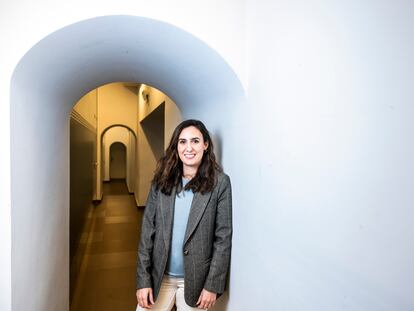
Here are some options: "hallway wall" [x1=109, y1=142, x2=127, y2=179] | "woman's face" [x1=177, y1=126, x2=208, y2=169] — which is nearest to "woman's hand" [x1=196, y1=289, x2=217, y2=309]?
"woman's face" [x1=177, y1=126, x2=208, y2=169]

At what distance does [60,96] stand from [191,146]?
3.31 ft

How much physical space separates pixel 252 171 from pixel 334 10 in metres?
0.69

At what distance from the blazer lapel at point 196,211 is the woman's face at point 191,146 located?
0.19 metres

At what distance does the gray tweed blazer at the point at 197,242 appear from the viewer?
135 cm

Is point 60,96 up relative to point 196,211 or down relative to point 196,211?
up

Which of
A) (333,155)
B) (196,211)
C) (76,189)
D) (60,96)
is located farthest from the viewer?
(76,189)

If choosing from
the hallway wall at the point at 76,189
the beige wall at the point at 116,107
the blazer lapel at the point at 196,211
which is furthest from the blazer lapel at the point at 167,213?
the beige wall at the point at 116,107

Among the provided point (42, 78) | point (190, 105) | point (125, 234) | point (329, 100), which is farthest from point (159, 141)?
point (329, 100)

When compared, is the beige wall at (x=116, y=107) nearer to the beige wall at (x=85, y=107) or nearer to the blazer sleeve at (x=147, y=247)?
the beige wall at (x=85, y=107)

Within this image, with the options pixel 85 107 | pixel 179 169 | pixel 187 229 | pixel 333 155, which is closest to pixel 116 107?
pixel 85 107

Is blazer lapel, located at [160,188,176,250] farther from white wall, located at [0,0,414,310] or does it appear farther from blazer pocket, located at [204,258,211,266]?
white wall, located at [0,0,414,310]

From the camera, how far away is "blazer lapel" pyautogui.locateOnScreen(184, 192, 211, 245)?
133 cm

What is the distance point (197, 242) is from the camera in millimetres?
1349

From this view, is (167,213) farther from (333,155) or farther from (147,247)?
(333,155)
